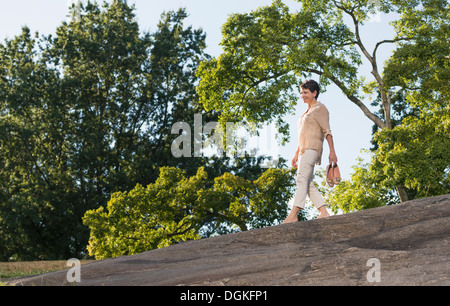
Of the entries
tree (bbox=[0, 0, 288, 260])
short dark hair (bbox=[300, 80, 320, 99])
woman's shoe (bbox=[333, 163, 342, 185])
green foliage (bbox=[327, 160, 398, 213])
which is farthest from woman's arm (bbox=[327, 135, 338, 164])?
tree (bbox=[0, 0, 288, 260])

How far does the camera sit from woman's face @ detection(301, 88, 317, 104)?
→ 8695 millimetres

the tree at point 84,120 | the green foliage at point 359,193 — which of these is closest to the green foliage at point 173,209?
the green foliage at point 359,193

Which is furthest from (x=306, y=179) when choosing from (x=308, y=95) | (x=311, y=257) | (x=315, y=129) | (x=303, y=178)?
(x=311, y=257)

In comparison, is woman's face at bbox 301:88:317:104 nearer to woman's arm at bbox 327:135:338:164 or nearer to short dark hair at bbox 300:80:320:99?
short dark hair at bbox 300:80:320:99

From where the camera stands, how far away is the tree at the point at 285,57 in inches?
883

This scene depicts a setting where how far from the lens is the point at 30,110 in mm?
32531

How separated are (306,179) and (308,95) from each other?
1.35m

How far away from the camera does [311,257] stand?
6461mm

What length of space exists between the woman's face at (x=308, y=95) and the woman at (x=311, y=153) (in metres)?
0.17

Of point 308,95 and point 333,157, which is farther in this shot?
point 308,95

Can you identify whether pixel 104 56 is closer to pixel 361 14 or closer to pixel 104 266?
pixel 361 14

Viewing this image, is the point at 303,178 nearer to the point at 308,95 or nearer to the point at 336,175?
the point at 336,175

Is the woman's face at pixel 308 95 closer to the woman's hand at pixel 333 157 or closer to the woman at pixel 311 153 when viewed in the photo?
the woman at pixel 311 153
